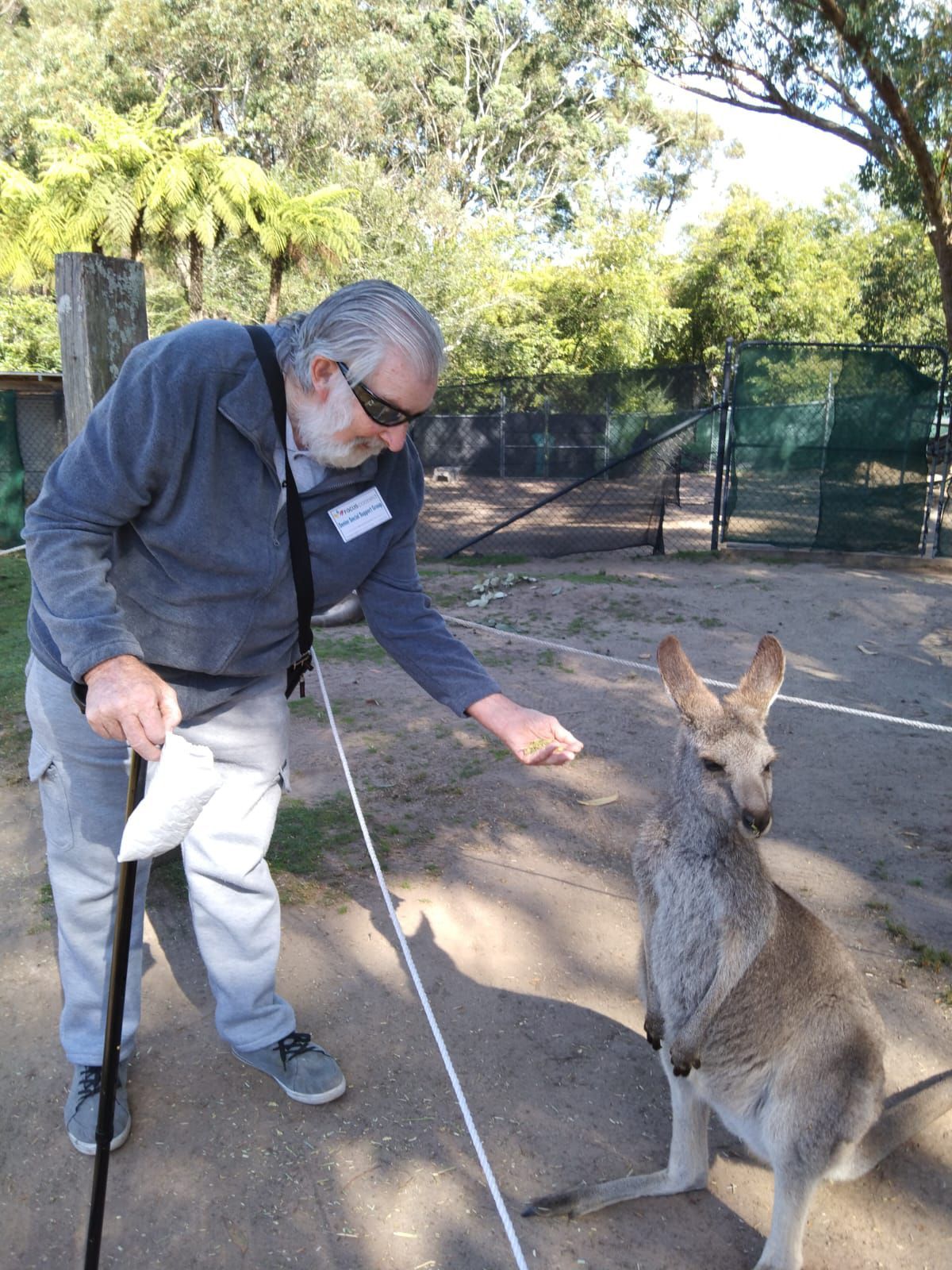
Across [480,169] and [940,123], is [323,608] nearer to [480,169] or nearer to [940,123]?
[940,123]

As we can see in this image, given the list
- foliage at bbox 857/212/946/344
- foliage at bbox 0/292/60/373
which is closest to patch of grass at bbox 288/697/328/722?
foliage at bbox 0/292/60/373

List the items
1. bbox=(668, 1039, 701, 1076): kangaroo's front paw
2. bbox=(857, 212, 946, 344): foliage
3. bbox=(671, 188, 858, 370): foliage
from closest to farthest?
bbox=(668, 1039, 701, 1076): kangaroo's front paw, bbox=(857, 212, 946, 344): foliage, bbox=(671, 188, 858, 370): foliage

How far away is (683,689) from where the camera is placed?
2.37m

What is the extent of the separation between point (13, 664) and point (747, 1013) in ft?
16.7

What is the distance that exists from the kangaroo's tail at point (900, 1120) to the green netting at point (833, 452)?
8342 mm

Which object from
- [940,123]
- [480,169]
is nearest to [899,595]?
[940,123]

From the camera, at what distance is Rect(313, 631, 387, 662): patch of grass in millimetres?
6141

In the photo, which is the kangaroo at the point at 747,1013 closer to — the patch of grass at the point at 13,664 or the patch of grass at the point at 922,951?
the patch of grass at the point at 922,951

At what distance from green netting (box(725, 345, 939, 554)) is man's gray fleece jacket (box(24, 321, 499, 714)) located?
8.45m

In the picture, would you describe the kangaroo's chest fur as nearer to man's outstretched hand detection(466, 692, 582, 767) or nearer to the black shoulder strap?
man's outstretched hand detection(466, 692, 582, 767)

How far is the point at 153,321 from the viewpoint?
2086cm

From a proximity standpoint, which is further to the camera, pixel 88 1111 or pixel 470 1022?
pixel 470 1022

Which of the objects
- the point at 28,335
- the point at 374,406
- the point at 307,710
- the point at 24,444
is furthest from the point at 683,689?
the point at 28,335

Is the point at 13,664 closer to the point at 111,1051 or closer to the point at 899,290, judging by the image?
the point at 111,1051
